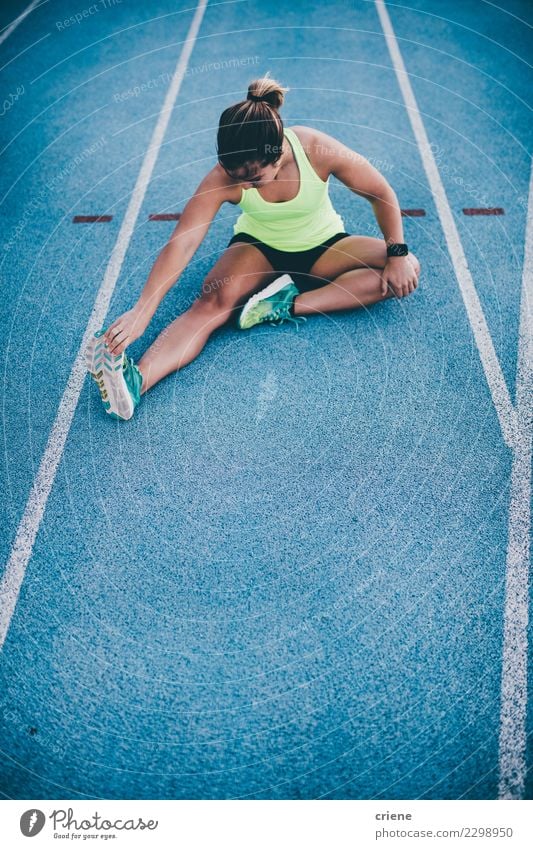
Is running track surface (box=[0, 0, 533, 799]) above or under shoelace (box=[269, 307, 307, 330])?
under

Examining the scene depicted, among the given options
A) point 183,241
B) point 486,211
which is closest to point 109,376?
point 183,241

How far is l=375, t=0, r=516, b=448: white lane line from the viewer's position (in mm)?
2656

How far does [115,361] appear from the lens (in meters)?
2.42

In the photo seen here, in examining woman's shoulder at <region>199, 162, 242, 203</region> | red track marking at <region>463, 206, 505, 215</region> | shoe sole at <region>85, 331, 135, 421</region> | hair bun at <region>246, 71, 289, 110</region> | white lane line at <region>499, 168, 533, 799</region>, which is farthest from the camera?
red track marking at <region>463, 206, 505, 215</region>

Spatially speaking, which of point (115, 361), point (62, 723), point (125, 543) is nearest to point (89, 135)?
point (115, 361)

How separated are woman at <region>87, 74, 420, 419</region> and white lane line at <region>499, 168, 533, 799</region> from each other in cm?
71

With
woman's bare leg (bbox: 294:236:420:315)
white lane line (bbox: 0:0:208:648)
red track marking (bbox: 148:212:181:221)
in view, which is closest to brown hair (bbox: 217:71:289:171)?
woman's bare leg (bbox: 294:236:420:315)

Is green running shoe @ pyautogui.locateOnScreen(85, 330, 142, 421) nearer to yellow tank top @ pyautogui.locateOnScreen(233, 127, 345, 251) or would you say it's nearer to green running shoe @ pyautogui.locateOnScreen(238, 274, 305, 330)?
green running shoe @ pyautogui.locateOnScreen(238, 274, 305, 330)

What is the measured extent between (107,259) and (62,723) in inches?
97.0

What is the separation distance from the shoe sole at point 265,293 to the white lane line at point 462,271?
37.6 inches

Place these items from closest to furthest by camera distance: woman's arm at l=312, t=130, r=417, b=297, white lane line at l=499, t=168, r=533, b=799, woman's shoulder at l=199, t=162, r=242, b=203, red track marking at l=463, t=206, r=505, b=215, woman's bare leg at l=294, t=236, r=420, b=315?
1. white lane line at l=499, t=168, r=533, b=799
2. woman's shoulder at l=199, t=162, r=242, b=203
3. woman's arm at l=312, t=130, r=417, b=297
4. woman's bare leg at l=294, t=236, r=420, b=315
5. red track marking at l=463, t=206, r=505, b=215

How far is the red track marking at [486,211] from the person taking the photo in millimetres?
3629

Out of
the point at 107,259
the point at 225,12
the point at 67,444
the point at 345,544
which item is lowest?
the point at 345,544

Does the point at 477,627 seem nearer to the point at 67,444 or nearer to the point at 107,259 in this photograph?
the point at 67,444
